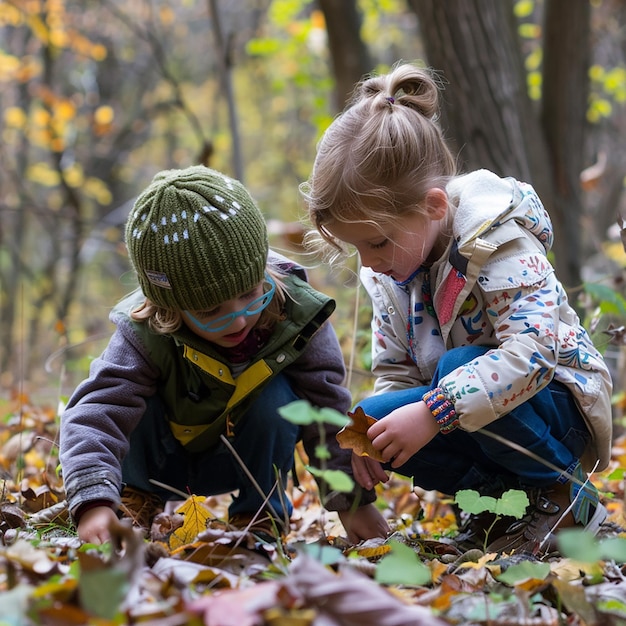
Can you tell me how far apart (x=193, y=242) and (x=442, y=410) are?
0.78m

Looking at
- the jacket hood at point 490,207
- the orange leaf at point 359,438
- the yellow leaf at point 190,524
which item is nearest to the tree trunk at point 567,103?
the jacket hood at point 490,207

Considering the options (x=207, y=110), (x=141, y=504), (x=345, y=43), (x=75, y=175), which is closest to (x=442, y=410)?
(x=141, y=504)

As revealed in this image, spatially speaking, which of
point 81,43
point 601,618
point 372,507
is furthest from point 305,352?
point 81,43

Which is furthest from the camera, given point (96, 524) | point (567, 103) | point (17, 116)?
point (17, 116)

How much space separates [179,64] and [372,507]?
1155cm

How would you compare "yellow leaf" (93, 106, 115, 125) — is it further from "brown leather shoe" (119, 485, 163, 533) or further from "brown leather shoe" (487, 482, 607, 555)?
"brown leather shoe" (487, 482, 607, 555)

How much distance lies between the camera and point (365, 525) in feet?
7.43

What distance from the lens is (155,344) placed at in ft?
7.62

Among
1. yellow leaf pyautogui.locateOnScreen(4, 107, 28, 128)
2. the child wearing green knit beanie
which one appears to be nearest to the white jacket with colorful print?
the child wearing green knit beanie

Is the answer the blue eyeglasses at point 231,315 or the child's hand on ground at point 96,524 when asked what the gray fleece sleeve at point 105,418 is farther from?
the blue eyeglasses at point 231,315

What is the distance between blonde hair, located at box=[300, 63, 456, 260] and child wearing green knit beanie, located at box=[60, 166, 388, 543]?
23 centimetres

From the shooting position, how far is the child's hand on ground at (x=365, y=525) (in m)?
2.23

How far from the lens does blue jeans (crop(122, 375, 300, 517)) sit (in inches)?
93.2

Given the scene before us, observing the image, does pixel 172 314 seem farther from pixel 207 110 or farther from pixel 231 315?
pixel 207 110
